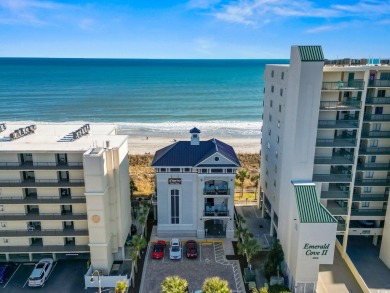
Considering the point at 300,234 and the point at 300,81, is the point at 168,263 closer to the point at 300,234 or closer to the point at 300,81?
the point at 300,234

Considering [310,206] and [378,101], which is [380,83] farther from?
[310,206]

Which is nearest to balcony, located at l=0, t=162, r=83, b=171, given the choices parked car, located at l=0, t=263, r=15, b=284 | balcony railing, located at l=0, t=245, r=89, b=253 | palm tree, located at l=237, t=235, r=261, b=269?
balcony railing, located at l=0, t=245, r=89, b=253

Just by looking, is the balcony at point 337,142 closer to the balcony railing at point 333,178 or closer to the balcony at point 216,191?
the balcony railing at point 333,178

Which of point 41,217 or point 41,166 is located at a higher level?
point 41,166

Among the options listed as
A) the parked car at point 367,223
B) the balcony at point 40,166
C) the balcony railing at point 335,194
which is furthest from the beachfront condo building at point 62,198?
the parked car at point 367,223

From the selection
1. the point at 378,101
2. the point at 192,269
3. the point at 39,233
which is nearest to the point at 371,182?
the point at 378,101

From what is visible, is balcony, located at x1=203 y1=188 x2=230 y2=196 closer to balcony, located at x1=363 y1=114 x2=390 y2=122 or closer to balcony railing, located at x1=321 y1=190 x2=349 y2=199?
balcony railing, located at x1=321 y1=190 x2=349 y2=199
